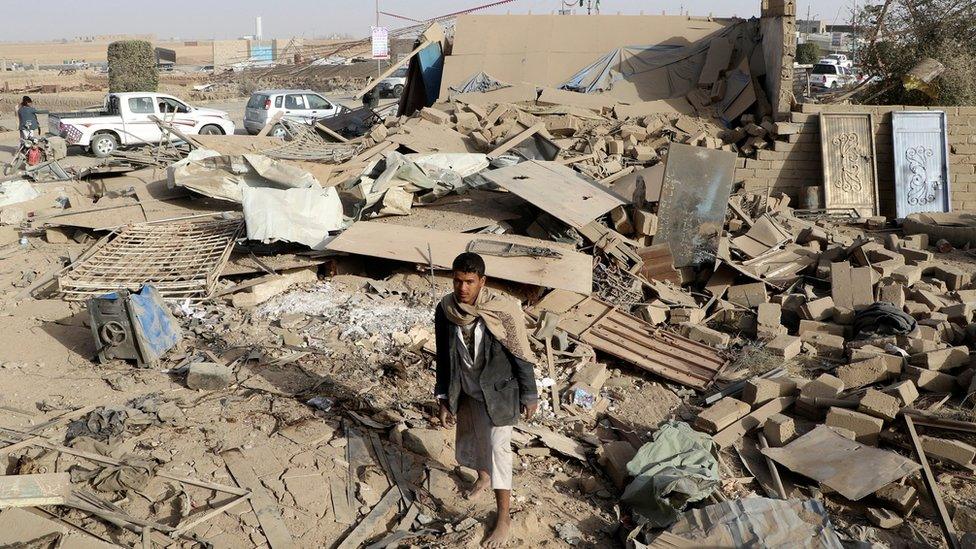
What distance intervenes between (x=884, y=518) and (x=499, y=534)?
2.46 meters

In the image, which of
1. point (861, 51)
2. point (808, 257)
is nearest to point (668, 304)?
point (808, 257)

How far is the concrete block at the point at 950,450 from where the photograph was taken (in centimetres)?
507

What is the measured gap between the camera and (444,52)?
1557 cm

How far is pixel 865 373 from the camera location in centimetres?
622

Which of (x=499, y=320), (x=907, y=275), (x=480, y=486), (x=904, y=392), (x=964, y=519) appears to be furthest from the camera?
(x=907, y=275)

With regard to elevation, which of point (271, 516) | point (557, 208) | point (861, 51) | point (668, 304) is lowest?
point (271, 516)

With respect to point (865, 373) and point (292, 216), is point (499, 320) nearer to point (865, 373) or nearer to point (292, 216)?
point (865, 373)

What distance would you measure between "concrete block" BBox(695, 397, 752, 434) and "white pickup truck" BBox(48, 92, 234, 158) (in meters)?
14.0

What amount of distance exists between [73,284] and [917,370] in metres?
7.33

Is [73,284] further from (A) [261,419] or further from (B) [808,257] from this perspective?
(B) [808,257]

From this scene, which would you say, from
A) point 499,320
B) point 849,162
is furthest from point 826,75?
point 499,320

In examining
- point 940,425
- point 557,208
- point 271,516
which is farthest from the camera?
point 557,208

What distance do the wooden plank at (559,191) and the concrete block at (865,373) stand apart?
278 centimetres

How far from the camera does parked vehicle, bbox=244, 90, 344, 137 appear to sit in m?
18.5
